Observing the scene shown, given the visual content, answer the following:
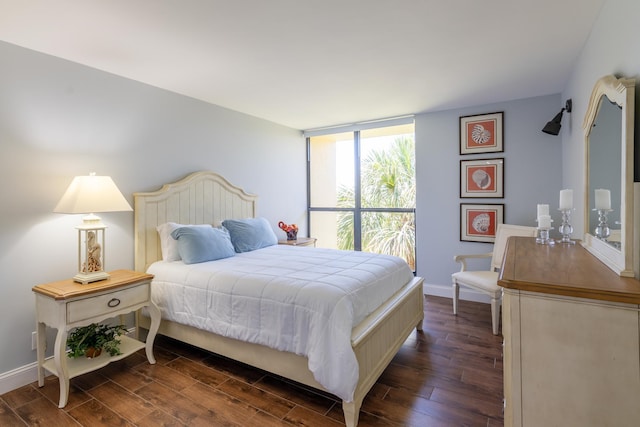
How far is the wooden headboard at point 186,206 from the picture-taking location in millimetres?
2961

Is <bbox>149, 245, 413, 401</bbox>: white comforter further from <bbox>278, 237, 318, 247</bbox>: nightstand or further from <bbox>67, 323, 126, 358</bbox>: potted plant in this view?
<bbox>278, 237, 318, 247</bbox>: nightstand

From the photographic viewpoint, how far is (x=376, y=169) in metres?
4.75

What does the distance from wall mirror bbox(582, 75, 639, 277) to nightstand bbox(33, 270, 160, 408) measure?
2820 millimetres

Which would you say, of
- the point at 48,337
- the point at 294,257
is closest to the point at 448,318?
the point at 294,257

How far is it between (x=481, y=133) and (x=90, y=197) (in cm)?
399

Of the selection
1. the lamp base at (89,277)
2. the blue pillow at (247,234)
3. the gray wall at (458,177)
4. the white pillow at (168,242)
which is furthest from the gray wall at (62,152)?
the gray wall at (458,177)

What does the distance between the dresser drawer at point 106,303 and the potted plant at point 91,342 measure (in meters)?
0.25

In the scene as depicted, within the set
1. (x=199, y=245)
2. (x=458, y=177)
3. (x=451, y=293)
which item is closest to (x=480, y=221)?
(x=458, y=177)

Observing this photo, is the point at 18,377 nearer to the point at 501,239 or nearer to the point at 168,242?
the point at 168,242

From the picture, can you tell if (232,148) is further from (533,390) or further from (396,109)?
(533,390)

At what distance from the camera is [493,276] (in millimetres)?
3326

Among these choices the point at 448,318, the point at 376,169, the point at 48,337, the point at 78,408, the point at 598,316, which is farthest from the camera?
the point at 376,169

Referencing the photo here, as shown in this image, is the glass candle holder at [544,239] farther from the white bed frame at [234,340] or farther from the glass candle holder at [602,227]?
the white bed frame at [234,340]

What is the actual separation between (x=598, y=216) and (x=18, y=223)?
12.0 feet
